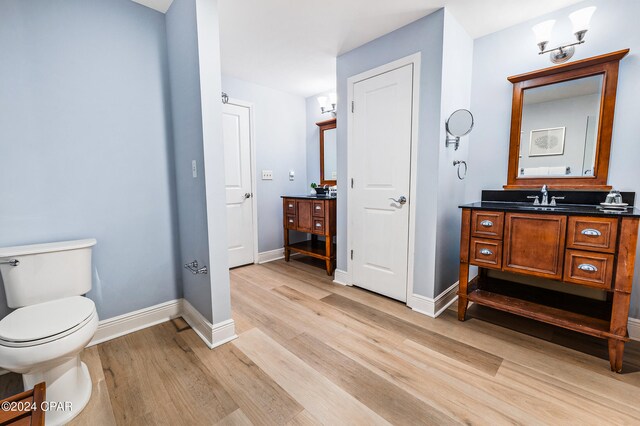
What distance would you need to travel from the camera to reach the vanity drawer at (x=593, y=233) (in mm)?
1494

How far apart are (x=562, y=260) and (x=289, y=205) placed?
8.91 ft

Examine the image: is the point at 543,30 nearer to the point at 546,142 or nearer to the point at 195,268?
the point at 546,142

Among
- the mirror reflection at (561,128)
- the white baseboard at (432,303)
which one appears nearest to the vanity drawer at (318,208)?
the white baseboard at (432,303)

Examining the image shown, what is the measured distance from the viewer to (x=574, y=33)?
72.5 inches

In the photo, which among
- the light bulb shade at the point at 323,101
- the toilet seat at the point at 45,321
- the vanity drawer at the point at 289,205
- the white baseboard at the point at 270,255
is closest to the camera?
the toilet seat at the point at 45,321

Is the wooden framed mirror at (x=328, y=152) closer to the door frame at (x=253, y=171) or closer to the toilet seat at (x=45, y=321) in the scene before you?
the door frame at (x=253, y=171)

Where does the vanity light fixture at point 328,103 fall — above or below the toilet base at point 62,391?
above

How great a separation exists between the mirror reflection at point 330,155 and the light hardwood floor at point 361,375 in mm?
2065

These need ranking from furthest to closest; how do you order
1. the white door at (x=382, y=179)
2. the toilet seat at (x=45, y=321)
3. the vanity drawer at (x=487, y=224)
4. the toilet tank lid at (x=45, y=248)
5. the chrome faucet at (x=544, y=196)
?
the white door at (x=382, y=179) → the chrome faucet at (x=544, y=196) → the vanity drawer at (x=487, y=224) → the toilet tank lid at (x=45, y=248) → the toilet seat at (x=45, y=321)

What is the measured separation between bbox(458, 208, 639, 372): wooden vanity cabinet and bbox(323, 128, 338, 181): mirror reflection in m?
2.04

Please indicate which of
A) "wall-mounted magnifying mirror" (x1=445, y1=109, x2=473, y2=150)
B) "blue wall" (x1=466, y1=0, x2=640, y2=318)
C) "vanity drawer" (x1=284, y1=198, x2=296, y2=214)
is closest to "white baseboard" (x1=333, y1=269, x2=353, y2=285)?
"vanity drawer" (x1=284, y1=198, x2=296, y2=214)

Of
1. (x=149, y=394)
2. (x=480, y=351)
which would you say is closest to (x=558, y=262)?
(x=480, y=351)

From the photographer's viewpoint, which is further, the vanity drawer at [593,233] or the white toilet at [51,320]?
the vanity drawer at [593,233]

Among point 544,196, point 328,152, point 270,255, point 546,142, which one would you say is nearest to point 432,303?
point 544,196
